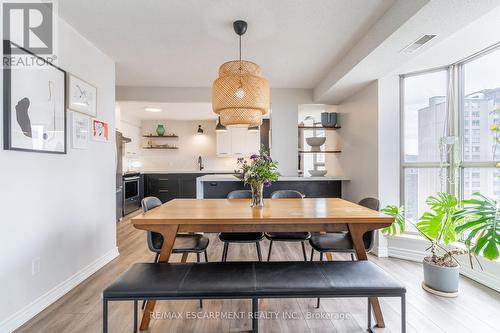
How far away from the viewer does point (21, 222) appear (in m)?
1.77

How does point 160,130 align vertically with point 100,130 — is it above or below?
above

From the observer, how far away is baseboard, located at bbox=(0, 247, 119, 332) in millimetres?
1697

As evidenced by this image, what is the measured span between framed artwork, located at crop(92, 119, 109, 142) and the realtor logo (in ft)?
2.62

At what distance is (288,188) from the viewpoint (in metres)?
3.87

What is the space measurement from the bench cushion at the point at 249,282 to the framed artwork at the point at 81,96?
1.72m

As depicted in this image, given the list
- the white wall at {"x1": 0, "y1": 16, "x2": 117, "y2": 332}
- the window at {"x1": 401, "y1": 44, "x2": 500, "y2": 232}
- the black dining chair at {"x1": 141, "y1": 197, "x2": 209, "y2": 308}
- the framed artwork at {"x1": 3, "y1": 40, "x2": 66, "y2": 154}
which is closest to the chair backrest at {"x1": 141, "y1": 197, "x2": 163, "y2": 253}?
the black dining chair at {"x1": 141, "y1": 197, "x2": 209, "y2": 308}

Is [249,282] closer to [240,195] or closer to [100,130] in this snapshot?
[240,195]

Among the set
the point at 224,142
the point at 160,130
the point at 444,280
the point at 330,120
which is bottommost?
the point at 444,280

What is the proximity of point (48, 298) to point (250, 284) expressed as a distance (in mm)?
1808

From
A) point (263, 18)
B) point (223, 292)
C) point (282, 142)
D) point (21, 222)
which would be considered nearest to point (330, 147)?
point (282, 142)

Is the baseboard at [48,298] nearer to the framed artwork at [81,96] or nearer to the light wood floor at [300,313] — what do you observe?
the light wood floor at [300,313]

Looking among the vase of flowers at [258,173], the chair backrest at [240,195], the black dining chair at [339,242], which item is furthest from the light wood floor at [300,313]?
the chair backrest at [240,195]

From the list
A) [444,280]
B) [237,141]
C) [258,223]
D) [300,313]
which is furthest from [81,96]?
[237,141]


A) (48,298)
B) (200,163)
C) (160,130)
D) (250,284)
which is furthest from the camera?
(200,163)
